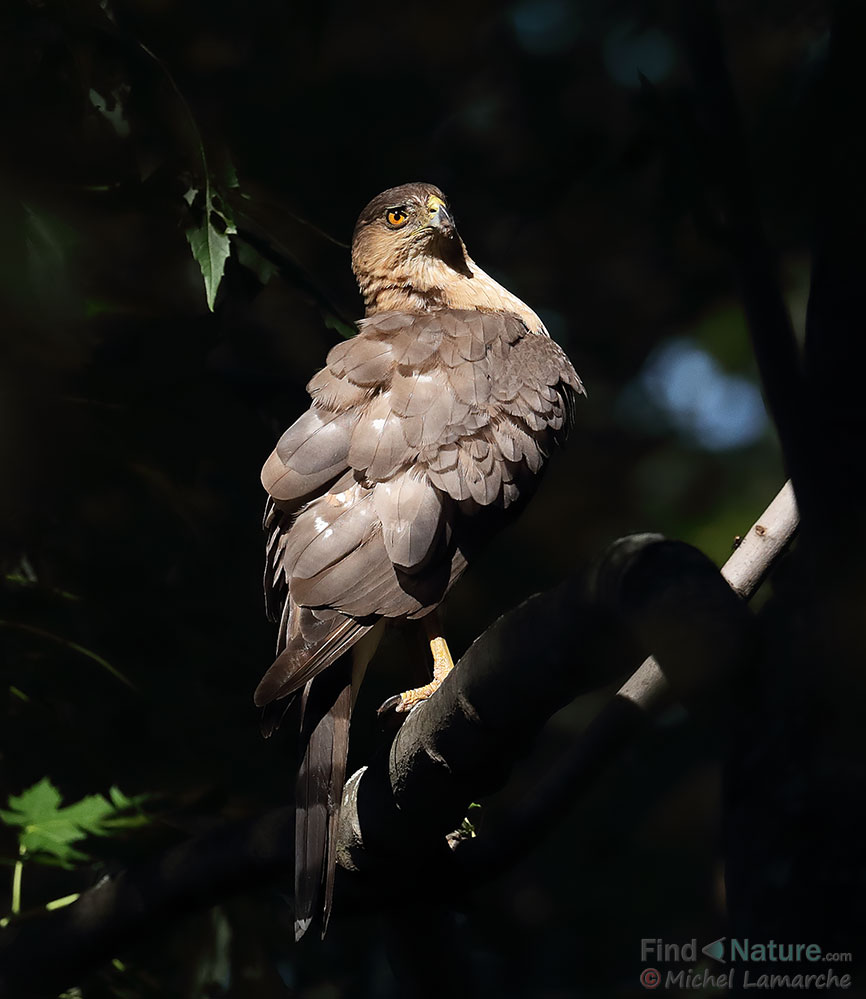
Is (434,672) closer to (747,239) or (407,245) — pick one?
(407,245)

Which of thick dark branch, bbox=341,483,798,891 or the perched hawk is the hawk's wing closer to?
the perched hawk

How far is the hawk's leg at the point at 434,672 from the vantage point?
3.12 meters

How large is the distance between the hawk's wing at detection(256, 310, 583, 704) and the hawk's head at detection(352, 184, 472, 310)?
515mm

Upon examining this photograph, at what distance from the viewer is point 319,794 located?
2.66 metres

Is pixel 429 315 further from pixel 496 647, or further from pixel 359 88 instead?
pixel 496 647

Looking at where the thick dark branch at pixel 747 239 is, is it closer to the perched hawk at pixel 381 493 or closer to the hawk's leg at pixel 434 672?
the perched hawk at pixel 381 493

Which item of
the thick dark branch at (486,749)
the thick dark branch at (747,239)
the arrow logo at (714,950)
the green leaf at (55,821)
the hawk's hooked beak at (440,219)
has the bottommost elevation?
the arrow logo at (714,950)

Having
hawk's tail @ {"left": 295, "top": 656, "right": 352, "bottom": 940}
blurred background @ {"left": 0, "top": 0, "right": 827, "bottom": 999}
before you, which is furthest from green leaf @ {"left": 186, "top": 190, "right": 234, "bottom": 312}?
hawk's tail @ {"left": 295, "top": 656, "right": 352, "bottom": 940}

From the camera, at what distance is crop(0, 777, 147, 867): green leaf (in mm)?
3105

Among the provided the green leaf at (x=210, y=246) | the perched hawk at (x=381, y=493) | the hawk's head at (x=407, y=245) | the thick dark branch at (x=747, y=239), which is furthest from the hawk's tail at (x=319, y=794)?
the hawk's head at (x=407, y=245)

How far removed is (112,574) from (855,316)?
2534mm

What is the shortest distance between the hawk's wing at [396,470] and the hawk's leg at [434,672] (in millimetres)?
292

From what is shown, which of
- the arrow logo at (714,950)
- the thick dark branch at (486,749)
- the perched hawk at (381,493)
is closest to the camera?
the thick dark branch at (486,749)

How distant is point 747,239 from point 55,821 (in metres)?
2.31
